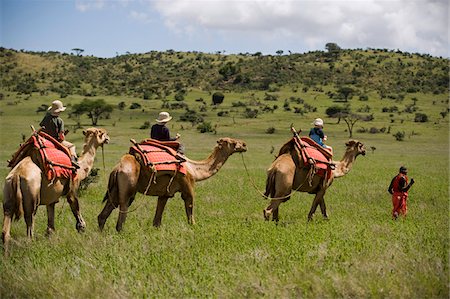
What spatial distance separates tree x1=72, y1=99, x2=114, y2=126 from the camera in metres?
61.6

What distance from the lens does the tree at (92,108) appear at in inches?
2427

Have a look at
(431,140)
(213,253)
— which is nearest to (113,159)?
(213,253)

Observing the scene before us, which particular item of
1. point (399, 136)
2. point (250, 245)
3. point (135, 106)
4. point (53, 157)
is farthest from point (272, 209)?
point (135, 106)

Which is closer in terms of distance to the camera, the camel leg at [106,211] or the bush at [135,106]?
the camel leg at [106,211]

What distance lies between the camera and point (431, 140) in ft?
171

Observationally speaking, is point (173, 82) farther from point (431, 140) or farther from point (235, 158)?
point (235, 158)

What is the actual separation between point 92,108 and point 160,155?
5248 centimetres

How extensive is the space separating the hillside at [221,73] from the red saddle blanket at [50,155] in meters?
77.0

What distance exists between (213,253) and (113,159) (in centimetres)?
2613

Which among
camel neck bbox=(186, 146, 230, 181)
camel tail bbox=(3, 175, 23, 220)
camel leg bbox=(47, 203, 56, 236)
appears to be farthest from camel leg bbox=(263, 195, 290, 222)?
camel tail bbox=(3, 175, 23, 220)

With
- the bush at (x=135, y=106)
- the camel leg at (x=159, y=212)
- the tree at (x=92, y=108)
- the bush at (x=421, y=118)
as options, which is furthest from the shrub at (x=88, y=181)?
the bush at (x=135, y=106)

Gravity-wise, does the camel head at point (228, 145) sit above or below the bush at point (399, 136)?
above

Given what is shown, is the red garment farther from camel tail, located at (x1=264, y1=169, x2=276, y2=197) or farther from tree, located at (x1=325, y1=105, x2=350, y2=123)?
tree, located at (x1=325, y1=105, x2=350, y2=123)

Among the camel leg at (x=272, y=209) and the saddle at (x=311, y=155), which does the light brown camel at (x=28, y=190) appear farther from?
the saddle at (x=311, y=155)
